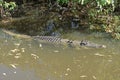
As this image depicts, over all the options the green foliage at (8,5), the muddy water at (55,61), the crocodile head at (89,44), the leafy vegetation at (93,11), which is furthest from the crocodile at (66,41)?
the green foliage at (8,5)

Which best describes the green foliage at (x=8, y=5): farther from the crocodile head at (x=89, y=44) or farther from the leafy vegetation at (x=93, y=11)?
the crocodile head at (x=89, y=44)

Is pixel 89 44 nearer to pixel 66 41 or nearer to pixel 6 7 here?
pixel 66 41

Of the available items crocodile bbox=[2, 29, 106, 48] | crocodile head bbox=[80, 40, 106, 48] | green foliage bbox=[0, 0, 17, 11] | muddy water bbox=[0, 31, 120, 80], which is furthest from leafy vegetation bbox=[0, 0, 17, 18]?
crocodile head bbox=[80, 40, 106, 48]

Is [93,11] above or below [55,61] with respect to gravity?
above

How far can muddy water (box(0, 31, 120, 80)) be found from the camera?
815 centimetres

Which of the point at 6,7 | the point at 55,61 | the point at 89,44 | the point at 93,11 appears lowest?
the point at 55,61

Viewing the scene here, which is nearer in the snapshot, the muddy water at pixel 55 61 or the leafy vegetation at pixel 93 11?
the muddy water at pixel 55 61

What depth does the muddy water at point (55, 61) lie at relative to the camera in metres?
8.15

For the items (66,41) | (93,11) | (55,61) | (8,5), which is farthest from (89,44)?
(8,5)

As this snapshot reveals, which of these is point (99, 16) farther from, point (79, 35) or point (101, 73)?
point (101, 73)

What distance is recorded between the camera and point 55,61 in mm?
8789

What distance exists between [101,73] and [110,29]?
8.38 feet

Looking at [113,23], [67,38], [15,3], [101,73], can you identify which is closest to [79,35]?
[67,38]

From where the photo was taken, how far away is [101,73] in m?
8.30
